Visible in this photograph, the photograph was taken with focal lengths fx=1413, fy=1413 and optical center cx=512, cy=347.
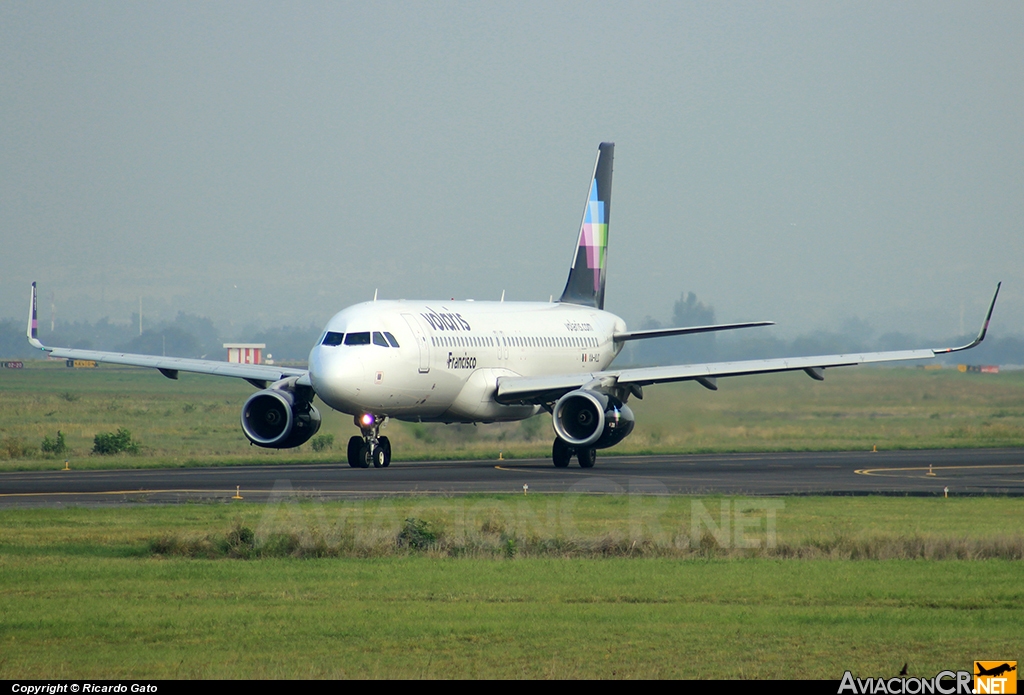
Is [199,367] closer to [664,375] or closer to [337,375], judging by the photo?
[337,375]

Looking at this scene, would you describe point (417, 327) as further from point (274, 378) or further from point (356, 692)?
point (356, 692)

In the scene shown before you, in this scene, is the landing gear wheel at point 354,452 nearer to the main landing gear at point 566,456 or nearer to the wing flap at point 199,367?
the wing flap at point 199,367

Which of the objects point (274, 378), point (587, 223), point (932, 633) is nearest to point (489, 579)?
point (932, 633)

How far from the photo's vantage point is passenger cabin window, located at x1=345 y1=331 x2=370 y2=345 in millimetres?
35906

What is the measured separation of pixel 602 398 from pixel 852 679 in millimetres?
26906

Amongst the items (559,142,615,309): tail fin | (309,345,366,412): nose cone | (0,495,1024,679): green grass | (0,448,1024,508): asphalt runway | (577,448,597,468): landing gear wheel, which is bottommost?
(0,495,1024,679): green grass

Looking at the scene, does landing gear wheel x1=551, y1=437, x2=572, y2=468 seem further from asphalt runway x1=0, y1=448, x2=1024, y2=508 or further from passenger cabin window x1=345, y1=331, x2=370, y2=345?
passenger cabin window x1=345, y1=331, x2=370, y2=345

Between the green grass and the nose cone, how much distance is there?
12387mm

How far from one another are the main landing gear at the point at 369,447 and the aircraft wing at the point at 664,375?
4.43m

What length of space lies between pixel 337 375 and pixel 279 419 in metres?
4.64

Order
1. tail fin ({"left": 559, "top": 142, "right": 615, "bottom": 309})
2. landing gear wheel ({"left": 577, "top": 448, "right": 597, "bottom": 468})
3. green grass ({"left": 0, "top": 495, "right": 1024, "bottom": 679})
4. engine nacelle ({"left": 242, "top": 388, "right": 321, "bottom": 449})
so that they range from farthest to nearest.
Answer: tail fin ({"left": 559, "top": 142, "right": 615, "bottom": 309})
landing gear wheel ({"left": 577, "top": 448, "right": 597, "bottom": 468})
engine nacelle ({"left": 242, "top": 388, "right": 321, "bottom": 449})
green grass ({"left": 0, "top": 495, "right": 1024, "bottom": 679})

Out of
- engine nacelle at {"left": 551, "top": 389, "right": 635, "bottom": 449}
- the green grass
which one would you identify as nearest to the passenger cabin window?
engine nacelle at {"left": 551, "top": 389, "right": 635, "bottom": 449}

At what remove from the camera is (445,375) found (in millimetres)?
38781

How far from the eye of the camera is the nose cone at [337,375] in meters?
35.1
